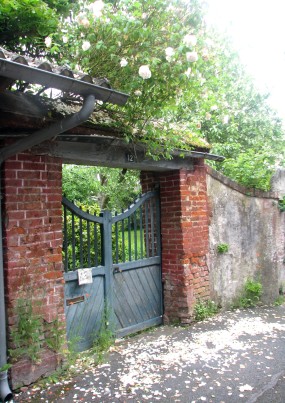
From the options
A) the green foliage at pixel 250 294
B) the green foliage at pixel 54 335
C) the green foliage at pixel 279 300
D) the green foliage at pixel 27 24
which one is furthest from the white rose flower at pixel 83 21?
the green foliage at pixel 279 300

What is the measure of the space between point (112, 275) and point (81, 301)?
2.02 ft

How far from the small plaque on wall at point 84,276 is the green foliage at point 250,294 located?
10.7 ft

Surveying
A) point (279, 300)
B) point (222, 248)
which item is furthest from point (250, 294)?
point (222, 248)

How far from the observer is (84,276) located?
458 cm

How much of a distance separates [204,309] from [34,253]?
3.16m

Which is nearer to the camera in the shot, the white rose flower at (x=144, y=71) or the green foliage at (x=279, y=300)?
the white rose flower at (x=144, y=71)

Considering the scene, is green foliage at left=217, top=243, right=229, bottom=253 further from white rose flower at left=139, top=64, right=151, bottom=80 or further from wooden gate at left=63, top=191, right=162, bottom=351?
white rose flower at left=139, top=64, right=151, bottom=80

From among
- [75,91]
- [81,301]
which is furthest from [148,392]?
[75,91]

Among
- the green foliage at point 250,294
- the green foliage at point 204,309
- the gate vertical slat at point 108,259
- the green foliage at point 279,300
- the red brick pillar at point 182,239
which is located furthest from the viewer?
the green foliage at point 279,300

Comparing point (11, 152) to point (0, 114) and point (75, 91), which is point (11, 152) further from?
point (75, 91)

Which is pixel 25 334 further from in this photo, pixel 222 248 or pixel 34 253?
pixel 222 248

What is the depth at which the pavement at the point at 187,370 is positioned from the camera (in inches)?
139

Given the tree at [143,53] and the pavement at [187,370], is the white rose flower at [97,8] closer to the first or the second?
the tree at [143,53]

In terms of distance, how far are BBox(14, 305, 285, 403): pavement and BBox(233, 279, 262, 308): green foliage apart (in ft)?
3.53
